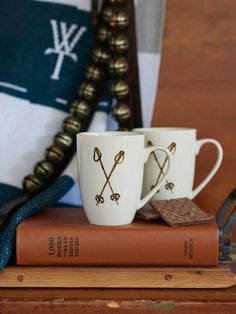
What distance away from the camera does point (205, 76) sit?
89 cm

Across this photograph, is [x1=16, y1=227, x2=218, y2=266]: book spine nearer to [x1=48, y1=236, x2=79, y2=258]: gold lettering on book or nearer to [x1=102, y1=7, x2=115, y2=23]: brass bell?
[x1=48, y1=236, x2=79, y2=258]: gold lettering on book

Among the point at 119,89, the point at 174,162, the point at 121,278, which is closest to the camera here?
the point at 121,278

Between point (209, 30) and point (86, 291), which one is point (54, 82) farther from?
point (86, 291)

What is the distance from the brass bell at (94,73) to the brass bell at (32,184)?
17 cm

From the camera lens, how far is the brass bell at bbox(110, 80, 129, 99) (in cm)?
85

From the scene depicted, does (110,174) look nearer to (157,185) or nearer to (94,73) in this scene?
(157,185)

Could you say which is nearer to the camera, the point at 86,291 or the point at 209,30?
the point at 86,291

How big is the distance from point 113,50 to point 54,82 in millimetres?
106

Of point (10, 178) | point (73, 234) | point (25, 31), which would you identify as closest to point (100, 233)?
point (73, 234)

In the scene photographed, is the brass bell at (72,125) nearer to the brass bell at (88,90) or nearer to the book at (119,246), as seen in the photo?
the brass bell at (88,90)

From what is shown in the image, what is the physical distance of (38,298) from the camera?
0.63 m

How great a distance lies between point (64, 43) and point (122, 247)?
1.22ft

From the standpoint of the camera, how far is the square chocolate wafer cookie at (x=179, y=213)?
66cm

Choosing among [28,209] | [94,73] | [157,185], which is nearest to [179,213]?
[157,185]
